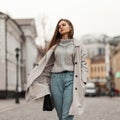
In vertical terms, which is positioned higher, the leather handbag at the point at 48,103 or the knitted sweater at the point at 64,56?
the knitted sweater at the point at 64,56

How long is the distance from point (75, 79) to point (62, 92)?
0.82 feet

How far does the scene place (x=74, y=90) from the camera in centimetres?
716

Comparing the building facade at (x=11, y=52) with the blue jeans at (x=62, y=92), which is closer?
the blue jeans at (x=62, y=92)

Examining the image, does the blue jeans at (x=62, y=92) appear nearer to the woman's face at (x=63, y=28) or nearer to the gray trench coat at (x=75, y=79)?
the gray trench coat at (x=75, y=79)

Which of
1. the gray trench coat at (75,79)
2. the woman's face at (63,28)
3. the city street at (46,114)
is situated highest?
the woman's face at (63,28)

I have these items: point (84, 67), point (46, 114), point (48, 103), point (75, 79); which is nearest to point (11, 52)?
point (46, 114)

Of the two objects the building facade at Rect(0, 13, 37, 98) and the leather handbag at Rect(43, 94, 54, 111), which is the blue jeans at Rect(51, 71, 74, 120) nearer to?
the leather handbag at Rect(43, 94, 54, 111)

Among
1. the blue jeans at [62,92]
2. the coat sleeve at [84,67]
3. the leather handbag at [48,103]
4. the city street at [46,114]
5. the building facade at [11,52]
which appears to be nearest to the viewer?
the blue jeans at [62,92]

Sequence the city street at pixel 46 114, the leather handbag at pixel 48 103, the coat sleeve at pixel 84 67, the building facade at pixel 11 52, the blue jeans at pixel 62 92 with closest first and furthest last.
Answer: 1. the blue jeans at pixel 62 92
2. the coat sleeve at pixel 84 67
3. the leather handbag at pixel 48 103
4. the city street at pixel 46 114
5. the building facade at pixel 11 52

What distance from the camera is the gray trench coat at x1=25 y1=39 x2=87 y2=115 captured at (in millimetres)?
7172

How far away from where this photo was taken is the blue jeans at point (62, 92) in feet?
23.5

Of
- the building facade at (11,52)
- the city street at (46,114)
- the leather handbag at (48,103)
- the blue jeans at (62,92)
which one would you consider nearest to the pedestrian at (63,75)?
the blue jeans at (62,92)

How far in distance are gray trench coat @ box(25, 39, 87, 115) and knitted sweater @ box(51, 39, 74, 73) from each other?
68mm

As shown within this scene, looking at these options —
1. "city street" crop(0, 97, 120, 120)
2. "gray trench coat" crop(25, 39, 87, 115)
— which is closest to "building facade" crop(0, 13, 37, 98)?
"city street" crop(0, 97, 120, 120)
